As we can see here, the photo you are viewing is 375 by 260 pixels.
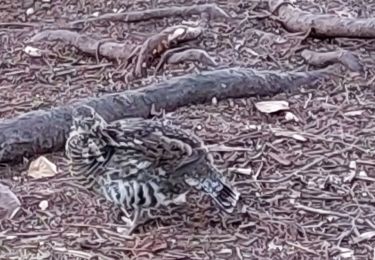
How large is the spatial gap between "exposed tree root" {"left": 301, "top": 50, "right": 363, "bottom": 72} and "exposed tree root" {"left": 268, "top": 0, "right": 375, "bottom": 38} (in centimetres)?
23

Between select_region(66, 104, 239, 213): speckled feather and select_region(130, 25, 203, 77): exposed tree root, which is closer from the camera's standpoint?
select_region(66, 104, 239, 213): speckled feather

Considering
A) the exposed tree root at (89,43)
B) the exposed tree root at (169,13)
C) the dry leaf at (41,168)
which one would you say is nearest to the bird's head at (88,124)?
the dry leaf at (41,168)

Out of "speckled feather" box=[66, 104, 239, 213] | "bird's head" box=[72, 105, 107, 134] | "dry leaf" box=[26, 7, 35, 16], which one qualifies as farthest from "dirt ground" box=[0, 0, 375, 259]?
"bird's head" box=[72, 105, 107, 134]

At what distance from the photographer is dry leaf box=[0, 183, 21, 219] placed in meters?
3.88

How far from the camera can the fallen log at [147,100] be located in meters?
4.48

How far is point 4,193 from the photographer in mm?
3990

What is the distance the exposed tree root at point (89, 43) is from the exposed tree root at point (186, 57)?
0.23 metres

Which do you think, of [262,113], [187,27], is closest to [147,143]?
[262,113]

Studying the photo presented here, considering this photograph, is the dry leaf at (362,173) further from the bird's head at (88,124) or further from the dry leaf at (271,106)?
the bird's head at (88,124)

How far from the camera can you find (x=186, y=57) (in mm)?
5375

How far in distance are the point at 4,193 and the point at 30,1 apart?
285 centimetres

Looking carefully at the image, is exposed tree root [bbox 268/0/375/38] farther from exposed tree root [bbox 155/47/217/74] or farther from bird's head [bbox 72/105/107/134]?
bird's head [bbox 72/105/107/134]

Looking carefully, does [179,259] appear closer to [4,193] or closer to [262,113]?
[4,193]

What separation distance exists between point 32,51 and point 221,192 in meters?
2.44
